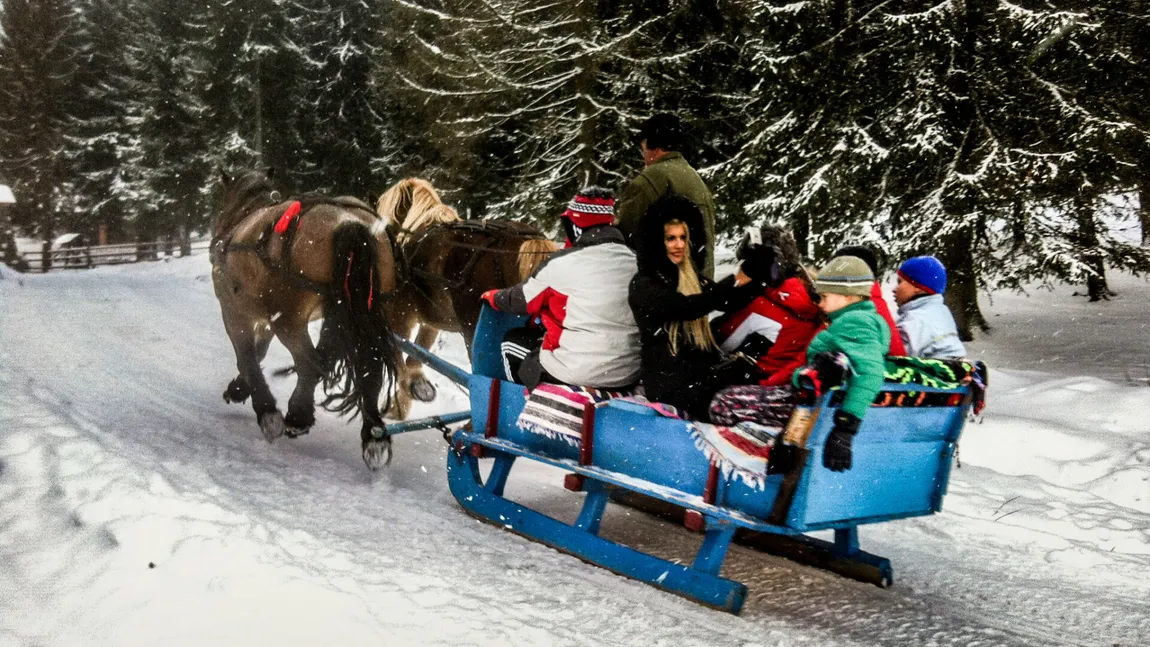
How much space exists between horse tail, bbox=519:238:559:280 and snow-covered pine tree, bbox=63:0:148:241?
2638 cm

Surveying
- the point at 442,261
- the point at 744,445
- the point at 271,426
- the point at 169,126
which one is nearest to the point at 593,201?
the point at 744,445

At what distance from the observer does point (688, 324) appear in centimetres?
438

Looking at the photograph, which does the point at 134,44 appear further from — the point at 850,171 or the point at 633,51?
the point at 850,171

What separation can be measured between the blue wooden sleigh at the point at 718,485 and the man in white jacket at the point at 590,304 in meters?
0.26

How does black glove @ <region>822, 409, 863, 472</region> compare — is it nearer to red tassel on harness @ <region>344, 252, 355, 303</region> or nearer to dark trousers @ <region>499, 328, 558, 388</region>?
dark trousers @ <region>499, 328, 558, 388</region>

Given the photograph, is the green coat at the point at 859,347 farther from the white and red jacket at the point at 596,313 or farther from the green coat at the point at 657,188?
the green coat at the point at 657,188

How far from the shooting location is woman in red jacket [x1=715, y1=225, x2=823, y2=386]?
4.48m

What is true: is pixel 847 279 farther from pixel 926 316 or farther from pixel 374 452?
pixel 374 452

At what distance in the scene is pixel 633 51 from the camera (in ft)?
42.3

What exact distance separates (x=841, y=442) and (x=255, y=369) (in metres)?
4.90

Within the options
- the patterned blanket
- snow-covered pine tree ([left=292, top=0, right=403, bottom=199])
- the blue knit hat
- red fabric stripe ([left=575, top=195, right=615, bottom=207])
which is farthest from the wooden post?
snow-covered pine tree ([left=292, top=0, right=403, bottom=199])

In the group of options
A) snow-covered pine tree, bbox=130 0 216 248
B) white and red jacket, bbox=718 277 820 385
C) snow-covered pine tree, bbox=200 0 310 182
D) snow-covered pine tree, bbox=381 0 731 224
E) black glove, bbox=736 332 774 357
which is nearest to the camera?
white and red jacket, bbox=718 277 820 385

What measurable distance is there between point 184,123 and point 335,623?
27784mm

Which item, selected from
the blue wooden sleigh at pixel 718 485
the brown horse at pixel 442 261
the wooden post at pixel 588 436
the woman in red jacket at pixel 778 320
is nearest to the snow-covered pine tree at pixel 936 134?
the brown horse at pixel 442 261
